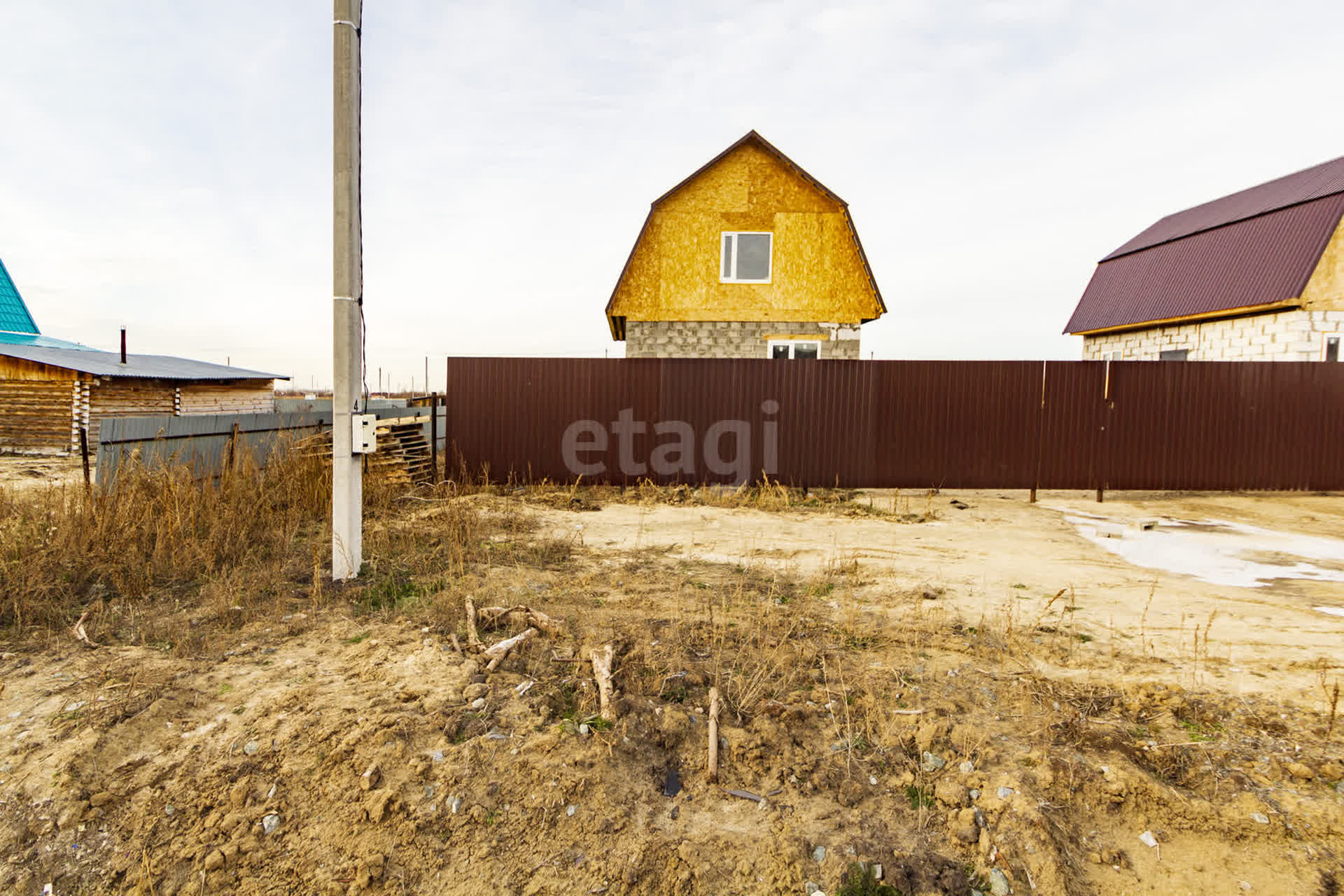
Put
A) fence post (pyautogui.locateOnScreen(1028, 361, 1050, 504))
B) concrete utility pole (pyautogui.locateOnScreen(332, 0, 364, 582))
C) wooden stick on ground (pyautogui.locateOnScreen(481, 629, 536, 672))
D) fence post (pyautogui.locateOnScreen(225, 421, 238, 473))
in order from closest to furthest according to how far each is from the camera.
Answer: wooden stick on ground (pyautogui.locateOnScreen(481, 629, 536, 672)) < concrete utility pole (pyautogui.locateOnScreen(332, 0, 364, 582)) < fence post (pyautogui.locateOnScreen(225, 421, 238, 473)) < fence post (pyautogui.locateOnScreen(1028, 361, 1050, 504))

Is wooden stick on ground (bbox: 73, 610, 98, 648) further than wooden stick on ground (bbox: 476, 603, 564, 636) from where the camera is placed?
No

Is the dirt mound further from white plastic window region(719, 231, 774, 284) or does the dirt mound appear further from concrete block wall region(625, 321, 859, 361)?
white plastic window region(719, 231, 774, 284)

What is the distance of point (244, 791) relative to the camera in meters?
2.33

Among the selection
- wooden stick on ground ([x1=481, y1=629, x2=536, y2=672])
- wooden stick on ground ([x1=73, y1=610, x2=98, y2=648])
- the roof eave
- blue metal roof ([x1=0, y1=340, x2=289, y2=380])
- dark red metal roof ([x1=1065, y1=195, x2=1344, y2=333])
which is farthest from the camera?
blue metal roof ([x1=0, y1=340, x2=289, y2=380])

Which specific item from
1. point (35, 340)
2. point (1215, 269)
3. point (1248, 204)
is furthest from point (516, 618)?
point (35, 340)

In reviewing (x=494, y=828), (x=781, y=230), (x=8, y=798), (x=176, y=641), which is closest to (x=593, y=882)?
(x=494, y=828)

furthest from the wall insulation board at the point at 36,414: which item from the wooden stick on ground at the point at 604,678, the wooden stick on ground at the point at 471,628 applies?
the wooden stick on ground at the point at 604,678

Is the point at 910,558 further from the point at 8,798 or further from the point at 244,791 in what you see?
the point at 8,798

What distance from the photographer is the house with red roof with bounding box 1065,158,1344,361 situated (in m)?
12.5

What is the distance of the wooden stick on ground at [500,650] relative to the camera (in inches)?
131

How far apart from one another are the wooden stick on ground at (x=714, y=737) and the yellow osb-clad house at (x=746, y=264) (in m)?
11.4

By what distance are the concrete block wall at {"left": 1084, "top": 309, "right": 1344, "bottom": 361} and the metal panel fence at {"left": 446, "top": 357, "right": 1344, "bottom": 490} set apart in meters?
2.91

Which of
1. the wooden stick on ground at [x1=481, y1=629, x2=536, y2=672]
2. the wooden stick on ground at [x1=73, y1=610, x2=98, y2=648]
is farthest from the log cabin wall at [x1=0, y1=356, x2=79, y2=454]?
the wooden stick on ground at [x1=481, y1=629, x2=536, y2=672]

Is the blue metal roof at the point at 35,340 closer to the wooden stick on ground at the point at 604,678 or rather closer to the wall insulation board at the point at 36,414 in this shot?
the wall insulation board at the point at 36,414
